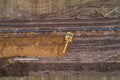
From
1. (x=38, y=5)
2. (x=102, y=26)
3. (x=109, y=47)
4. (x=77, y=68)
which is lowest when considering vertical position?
(x=77, y=68)

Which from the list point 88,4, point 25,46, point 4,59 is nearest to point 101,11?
point 88,4

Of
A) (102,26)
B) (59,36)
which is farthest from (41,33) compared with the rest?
(102,26)

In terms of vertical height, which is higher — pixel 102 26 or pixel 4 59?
pixel 102 26

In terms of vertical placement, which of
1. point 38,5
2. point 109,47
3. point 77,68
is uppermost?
point 38,5

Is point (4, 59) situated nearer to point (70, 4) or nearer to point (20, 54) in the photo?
point (20, 54)

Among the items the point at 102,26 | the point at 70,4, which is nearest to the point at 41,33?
the point at 70,4

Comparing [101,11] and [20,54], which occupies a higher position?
[101,11]

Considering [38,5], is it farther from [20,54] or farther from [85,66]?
[85,66]

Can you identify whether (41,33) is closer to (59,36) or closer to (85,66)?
(59,36)
